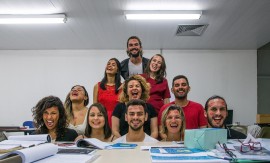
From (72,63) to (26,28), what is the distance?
215 centimetres

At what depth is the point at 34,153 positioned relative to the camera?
1.16 metres

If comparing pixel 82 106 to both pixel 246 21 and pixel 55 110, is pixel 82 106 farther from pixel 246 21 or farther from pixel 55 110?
pixel 246 21

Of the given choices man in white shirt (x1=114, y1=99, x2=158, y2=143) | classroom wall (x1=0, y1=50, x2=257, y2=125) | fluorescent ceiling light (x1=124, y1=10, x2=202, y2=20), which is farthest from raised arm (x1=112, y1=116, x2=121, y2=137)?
classroom wall (x1=0, y1=50, x2=257, y2=125)

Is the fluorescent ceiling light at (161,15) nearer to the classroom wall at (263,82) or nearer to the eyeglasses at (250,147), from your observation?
the classroom wall at (263,82)

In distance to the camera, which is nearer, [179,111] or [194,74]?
[179,111]

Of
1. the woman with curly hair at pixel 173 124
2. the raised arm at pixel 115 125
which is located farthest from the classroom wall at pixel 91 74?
the woman with curly hair at pixel 173 124

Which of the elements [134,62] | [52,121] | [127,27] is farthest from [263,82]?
[52,121]

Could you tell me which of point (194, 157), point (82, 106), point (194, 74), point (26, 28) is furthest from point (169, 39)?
point (194, 157)

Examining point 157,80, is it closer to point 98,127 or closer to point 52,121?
point 98,127

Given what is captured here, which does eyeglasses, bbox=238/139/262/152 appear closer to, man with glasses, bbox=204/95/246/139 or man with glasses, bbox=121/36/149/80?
man with glasses, bbox=204/95/246/139

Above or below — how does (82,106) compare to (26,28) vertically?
below

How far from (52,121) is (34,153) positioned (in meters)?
1.29

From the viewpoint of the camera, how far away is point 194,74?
323 inches

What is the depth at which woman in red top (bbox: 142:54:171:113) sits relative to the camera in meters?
3.40
